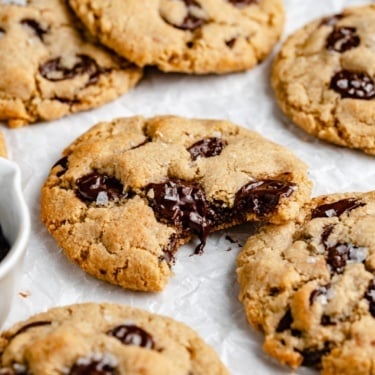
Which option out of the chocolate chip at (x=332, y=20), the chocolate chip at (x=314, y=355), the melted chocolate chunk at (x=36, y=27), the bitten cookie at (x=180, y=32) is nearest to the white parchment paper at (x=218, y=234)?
the chocolate chip at (x=314, y=355)

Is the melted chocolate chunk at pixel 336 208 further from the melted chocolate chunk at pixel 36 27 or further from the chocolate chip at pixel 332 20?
the melted chocolate chunk at pixel 36 27

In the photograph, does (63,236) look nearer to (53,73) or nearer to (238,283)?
(238,283)

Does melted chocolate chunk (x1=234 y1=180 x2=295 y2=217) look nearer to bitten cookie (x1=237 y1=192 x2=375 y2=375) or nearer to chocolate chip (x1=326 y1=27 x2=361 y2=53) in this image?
bitten cookie (x1=237 y1=192 x2=375 y2=375)

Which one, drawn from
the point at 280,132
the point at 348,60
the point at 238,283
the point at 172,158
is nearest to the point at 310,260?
the point at 238,283

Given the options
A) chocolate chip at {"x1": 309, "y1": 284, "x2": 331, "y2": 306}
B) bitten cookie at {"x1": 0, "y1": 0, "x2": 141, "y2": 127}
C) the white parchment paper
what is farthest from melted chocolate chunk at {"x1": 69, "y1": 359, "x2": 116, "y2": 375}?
bitten cookie at {"x1": 0, "y1": 0, "x2": 141, "y2": 127}

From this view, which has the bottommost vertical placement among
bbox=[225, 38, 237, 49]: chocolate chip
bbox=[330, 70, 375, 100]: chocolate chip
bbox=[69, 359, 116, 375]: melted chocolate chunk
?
bbox=[69, 359, 116, 375]: melted chocolate chunk

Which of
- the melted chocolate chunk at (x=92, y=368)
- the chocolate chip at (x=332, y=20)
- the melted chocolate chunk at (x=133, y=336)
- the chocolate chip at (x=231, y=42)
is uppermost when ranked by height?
the chocolate chip at (x=332, y=20)

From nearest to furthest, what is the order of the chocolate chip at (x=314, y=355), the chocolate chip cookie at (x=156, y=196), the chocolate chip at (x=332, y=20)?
the chocolate chip at (x=314, y=355)
the chocolate chip cookie at (x=156, y=196)
the chocolate chip at (x=332, y=20)
